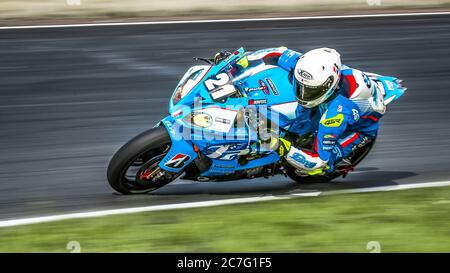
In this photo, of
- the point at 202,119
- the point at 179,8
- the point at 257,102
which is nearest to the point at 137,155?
the point at 202,119

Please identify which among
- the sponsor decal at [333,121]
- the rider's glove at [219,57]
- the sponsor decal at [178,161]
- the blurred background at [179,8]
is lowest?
the sponsor decal at [178,161]

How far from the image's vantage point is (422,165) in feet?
28.8

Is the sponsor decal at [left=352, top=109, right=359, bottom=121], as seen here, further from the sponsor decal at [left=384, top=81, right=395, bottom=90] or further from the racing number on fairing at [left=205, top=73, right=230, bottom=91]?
the racing number on fairing at [left=205, top=73, right=230, bottom=91]

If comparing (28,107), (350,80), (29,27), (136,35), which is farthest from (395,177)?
(29,27)

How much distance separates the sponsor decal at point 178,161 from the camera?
7262mm

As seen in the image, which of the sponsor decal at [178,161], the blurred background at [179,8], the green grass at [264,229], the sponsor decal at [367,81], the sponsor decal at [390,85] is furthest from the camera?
the blurred background at [179,8]

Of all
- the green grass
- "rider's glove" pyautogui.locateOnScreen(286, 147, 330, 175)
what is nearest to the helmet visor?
"rider's glove" pyautogui.locateOnScreen(286, 147, 330, 175)

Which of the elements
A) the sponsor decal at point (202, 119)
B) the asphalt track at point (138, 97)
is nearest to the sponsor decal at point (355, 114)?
the asphalt track at point (138, 97)

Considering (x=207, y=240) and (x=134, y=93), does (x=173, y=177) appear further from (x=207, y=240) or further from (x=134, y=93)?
(x=134, y=93)

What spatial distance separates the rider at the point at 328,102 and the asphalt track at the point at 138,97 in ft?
2.00

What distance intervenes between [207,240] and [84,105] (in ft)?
14.3

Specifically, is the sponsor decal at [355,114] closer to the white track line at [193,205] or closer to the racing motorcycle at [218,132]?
the racing motorcycle at [218,132]

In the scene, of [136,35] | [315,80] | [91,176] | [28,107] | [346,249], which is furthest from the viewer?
[136,35]

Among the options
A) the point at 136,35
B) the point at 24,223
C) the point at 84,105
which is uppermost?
the point at 136,35
